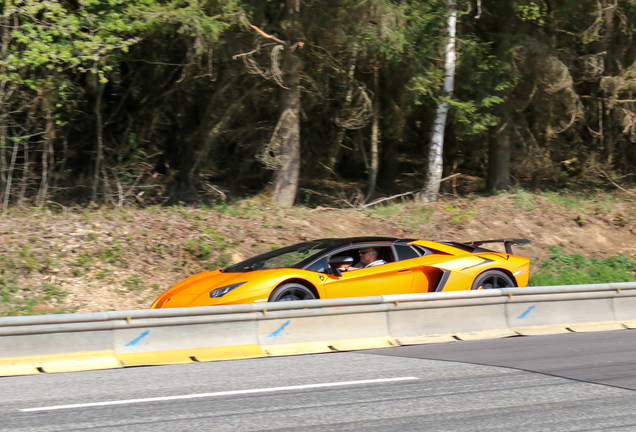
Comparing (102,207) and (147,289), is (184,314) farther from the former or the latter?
(102,207)

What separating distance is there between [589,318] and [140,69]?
1299cm

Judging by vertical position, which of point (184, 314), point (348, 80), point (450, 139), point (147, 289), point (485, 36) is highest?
point (485, 36)

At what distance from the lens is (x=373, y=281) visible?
9867mm

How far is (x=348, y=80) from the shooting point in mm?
17781

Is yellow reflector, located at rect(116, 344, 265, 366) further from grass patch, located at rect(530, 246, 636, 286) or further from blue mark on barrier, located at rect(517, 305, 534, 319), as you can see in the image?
grass patch, located at rect(530, 246, 636, 286)

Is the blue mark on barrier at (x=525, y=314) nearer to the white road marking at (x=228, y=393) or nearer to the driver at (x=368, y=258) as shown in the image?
the driver at (x=368, y=258)

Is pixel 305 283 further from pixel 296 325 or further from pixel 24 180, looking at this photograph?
pixel 24 180

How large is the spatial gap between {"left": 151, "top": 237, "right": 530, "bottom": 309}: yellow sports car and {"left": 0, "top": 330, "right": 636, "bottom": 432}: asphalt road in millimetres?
1372

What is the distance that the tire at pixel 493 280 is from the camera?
411 inches

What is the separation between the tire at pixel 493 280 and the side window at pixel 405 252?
102cm

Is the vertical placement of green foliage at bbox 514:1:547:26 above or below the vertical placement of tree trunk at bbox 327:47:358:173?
above

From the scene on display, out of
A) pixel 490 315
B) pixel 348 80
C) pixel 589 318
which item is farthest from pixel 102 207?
pixel 589 318

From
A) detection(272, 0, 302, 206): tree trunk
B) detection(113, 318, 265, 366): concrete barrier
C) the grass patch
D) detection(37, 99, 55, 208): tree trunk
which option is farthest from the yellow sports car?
detection(37, 99, 55, 208): tree trunk

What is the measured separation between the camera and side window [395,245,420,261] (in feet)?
33.7
